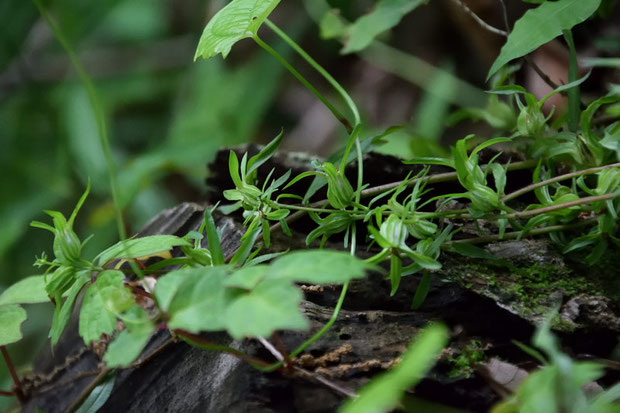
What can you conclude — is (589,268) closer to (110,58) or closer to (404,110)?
(404,110)

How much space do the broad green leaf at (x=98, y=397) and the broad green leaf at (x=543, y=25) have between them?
0.57 metres

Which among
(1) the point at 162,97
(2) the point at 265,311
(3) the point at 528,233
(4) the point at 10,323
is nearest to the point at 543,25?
(3) the point at 528,233

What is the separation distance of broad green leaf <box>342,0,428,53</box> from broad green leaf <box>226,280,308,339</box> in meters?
0.66

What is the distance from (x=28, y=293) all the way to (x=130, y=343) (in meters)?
0.37

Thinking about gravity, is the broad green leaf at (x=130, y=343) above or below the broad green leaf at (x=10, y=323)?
below

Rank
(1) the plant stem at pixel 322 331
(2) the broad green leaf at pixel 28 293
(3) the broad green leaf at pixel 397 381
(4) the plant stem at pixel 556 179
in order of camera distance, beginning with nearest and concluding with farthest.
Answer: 1. (3) the broad green leaf at pixel 397 381
2. (1) the plant stem at pixel 322 331
3. (4) the plant stem at pixel 556 179
4. (2) the broad green leaf at pixel 28 293

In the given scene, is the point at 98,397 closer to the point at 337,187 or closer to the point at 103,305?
the point at 103,305

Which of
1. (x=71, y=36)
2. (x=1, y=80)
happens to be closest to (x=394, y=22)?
(x=71, y=36)

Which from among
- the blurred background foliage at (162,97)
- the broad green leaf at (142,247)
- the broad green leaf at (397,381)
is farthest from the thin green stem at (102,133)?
the blurred background foliage at (162,97)

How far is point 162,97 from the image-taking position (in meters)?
2.70

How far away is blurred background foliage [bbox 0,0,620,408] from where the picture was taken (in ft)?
6.18

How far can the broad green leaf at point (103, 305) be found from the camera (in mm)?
466

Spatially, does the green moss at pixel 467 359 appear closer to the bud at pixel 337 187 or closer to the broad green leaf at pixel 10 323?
the bud at pixel 337 187

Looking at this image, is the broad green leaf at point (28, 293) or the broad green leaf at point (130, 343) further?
the broad green leaf at point (28, 293)
